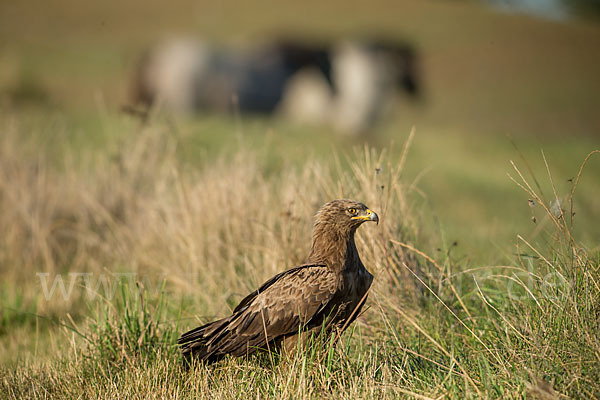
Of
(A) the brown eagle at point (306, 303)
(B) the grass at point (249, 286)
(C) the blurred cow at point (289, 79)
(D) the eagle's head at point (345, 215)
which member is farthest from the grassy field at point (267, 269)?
(C) the blurred cow at point (289, 79)

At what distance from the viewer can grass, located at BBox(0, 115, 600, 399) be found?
3082 mm

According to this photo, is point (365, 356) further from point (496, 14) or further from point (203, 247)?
point (496, 14)

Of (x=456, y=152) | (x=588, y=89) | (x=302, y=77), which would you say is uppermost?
(x=302, y=77)

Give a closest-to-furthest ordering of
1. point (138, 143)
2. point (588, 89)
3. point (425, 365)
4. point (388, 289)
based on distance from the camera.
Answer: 1. point (425, 365)
2. point (388, 289)
3. point (138, 143)
4. point (588, 89)

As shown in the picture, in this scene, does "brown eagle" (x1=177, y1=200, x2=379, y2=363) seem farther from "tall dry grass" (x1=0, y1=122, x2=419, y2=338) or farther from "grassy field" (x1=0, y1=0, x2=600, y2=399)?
"tall dry grass" (x1=0, y1=122, x2=419, y2=338)

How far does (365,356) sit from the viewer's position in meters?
3.57

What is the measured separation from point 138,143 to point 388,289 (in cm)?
374

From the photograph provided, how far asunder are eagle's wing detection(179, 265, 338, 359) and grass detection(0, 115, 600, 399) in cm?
16

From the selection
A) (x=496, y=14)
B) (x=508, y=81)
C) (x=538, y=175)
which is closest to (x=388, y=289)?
(x=538, y=175)

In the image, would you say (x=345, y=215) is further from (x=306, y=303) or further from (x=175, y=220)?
(x=175, y=220)

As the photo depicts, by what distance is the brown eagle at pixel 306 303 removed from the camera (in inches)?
127

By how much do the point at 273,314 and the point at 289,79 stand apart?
1945 cm

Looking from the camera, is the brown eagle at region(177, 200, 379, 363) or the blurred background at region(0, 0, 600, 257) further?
the blurred background at region(0, 0, 600, 257)

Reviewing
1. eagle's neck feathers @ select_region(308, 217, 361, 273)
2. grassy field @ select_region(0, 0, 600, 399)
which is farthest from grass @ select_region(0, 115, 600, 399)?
eagle's neck feathers @ select_region(308, 217, 361, 273)
